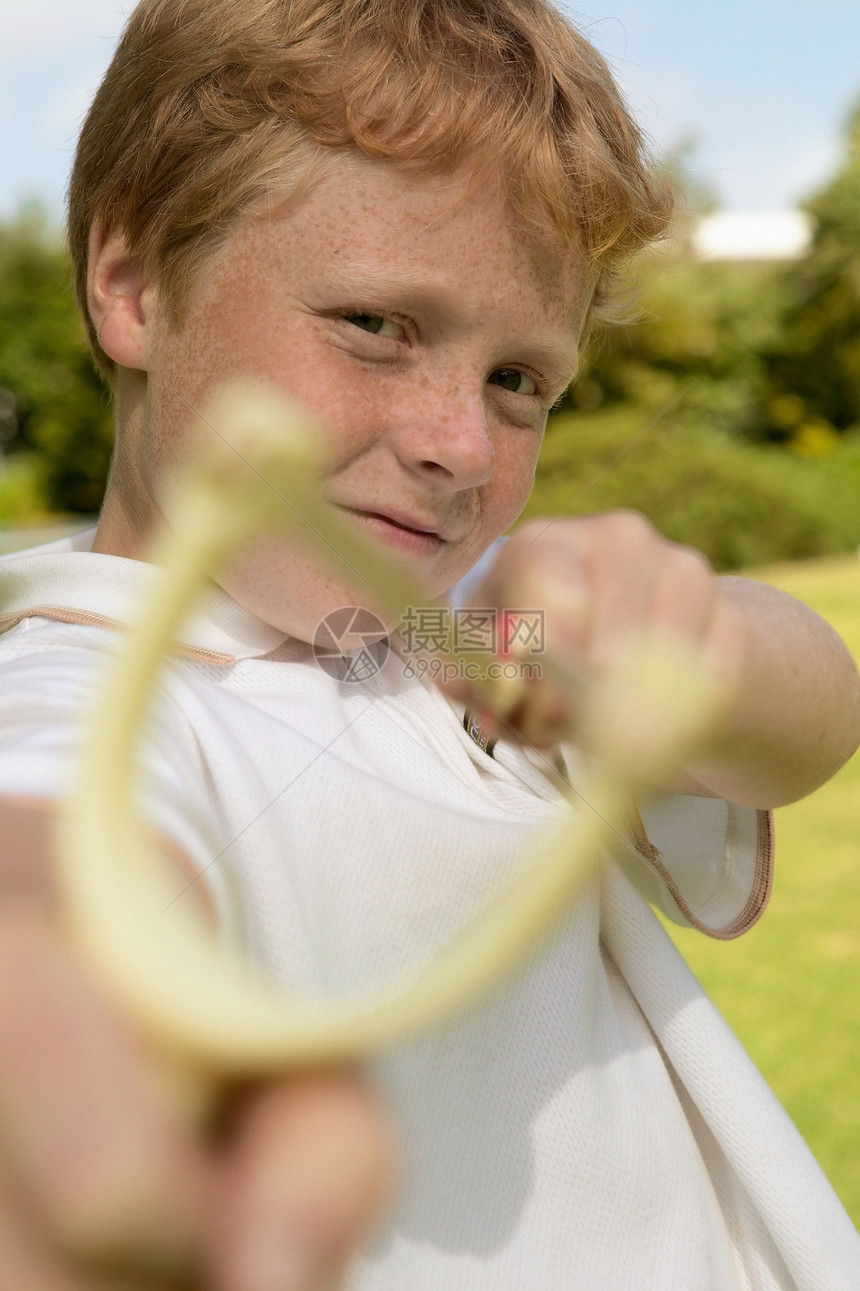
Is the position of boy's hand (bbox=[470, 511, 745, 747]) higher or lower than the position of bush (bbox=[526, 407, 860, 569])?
higher

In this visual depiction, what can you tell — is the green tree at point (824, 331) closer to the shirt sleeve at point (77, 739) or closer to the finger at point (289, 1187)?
the shirt sleeve at point (77, 739)

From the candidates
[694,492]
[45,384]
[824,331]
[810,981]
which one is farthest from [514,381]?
[45,384]

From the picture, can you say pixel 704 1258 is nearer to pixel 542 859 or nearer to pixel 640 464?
pixel 542 859

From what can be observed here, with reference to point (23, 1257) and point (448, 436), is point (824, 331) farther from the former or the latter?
point (23, 1257)

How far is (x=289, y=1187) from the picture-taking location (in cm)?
14

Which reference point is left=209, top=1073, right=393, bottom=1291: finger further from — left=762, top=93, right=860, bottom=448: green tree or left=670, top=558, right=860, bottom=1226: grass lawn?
left=762, top=93, right=860, bottom=448: green tree

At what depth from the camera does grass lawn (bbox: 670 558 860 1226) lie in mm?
1146

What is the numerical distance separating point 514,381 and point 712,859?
0.27 meters

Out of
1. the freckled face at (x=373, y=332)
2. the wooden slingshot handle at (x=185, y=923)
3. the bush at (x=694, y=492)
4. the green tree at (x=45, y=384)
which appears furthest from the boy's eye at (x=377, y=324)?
the green tree at (x=45, y=384)

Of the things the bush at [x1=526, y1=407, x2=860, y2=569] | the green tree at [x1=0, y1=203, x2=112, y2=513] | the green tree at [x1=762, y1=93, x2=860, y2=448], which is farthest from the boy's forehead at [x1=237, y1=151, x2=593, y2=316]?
the green tree at [x1=762, y1=93, x2=860, y2=448]

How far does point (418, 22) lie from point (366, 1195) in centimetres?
42

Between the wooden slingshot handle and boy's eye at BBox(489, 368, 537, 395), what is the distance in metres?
0.29
